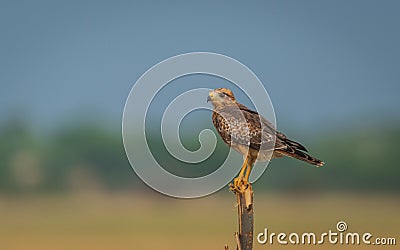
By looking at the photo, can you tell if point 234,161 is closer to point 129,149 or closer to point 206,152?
point 206,152

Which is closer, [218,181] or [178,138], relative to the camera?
[218,181]

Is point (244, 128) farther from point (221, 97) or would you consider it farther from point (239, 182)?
point (239, 182)

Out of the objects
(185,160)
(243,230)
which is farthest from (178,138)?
(243,230)

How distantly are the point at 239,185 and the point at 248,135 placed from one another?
466 mm

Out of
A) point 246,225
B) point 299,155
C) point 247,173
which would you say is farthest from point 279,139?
point 246,225

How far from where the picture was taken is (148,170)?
4.85 m

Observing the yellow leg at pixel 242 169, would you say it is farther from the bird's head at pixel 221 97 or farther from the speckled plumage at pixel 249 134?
the bird's head at pixel 221 97

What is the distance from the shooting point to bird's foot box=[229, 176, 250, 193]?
4777mm

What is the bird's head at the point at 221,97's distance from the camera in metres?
5.11

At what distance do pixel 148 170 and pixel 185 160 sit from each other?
29cm

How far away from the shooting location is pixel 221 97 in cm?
513

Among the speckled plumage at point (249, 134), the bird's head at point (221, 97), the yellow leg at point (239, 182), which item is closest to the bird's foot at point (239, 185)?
the yellow leg at point (239, 182)

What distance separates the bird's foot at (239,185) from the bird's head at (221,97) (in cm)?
64

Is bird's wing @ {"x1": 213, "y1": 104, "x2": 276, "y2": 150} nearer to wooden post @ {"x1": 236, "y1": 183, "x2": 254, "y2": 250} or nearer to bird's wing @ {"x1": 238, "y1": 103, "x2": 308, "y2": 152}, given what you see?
bird's wing @ {"x1": 238, "y1": 103, "x2": 308, "y2": 152}
